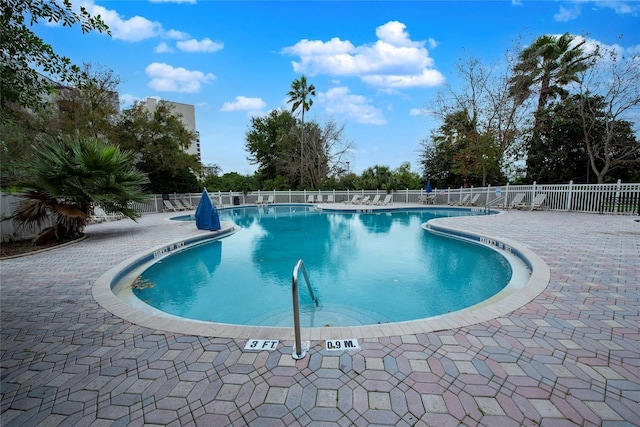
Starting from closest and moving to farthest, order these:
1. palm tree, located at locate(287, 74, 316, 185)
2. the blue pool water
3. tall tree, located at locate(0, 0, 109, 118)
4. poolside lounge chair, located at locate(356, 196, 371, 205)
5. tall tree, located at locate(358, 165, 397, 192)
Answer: tall tree, located at locate(0, 0, 109, 118) → the blue pool water → poolside lounge chair, located at locate(356, 196, 371, 205) → tall tree, located at locate(358, 165, 397, 192) → palm tree, located at locate(287, 74, 316, 185)

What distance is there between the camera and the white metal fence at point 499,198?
753cm

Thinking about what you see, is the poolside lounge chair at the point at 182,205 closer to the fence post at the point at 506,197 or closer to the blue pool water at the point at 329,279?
the blue pool water at the point at 329,279

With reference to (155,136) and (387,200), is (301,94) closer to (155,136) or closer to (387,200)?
(387,200)

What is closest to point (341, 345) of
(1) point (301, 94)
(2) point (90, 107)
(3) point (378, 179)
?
(2) point (90, 107)

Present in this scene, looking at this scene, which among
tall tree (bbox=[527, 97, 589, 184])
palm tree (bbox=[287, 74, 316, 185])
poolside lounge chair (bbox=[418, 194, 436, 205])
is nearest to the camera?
tall tree (bbox=[527, 97, 589, 184])

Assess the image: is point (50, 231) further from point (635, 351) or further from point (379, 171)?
point (379, 171)

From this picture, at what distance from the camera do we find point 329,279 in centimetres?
539

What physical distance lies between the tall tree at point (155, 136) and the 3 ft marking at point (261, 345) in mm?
16444

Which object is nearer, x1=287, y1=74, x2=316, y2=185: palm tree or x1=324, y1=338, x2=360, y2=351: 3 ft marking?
x1=324, y1=338, x2=360, y2=351: 3 ft marking

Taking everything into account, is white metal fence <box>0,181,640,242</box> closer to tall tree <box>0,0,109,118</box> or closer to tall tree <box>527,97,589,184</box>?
tall tree <box>527,97,589,184</box>

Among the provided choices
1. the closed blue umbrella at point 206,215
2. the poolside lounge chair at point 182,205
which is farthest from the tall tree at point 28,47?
the poolside lounge chair at point 182,205

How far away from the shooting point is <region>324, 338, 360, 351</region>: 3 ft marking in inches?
91.1

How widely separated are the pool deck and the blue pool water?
1.34 meters

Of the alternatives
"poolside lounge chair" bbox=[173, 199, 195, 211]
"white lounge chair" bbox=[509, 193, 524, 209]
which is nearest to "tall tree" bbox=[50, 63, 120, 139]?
"poolside lounge chair" bbox=[173, 199, 195, 211]
